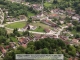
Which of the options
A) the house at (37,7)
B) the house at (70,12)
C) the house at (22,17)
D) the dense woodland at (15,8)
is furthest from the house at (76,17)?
the house at (22,17)

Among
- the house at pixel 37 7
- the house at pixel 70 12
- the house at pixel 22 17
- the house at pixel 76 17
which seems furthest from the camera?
the house at pixel 37 7

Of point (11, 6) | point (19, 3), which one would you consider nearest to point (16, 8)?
point (11, 6)

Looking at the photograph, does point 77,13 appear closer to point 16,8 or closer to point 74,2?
point 74,2

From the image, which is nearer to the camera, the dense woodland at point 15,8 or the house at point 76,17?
the dense woodland at point 15,8

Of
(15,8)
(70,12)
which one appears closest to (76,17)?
(70,12)

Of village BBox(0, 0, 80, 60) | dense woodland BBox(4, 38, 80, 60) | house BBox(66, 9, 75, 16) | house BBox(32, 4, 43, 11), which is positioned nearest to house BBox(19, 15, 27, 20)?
village BBox(0, 0, 80, 60)

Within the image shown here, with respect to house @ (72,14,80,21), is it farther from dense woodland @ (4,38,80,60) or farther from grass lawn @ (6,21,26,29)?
dense woodland @ (4,38,80,60)

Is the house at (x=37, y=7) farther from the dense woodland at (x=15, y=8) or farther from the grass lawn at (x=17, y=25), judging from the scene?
the grass lawn at (x=17, y=25)

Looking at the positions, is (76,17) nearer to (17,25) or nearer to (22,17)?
(22,17)
